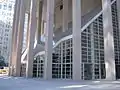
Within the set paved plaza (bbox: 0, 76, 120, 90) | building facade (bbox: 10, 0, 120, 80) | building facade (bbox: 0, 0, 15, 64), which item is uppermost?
building facade (bbox: 0, 0, 15, 64)

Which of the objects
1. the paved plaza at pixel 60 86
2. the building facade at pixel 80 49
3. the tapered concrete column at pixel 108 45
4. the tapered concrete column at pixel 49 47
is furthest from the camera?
the tapered concrete column at pixel 49 47

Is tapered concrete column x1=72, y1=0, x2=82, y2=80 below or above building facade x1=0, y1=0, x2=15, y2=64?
below

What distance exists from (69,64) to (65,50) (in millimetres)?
2101

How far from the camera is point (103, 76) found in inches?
891

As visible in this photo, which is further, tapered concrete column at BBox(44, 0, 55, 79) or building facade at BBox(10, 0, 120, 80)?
tapered concrete column at BBox(44, 0, 55, 79)

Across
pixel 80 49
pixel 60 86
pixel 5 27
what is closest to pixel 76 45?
pixel 80 49

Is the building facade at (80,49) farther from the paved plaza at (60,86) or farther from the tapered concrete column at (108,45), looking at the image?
the paved plaza at (60,86)

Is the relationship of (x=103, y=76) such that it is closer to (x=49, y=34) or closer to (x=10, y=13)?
(x=49, y=34)

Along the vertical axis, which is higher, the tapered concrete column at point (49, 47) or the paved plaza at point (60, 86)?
the tapered concrete column at point (49, 47)

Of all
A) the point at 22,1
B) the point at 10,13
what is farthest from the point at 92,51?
the point at 10,13

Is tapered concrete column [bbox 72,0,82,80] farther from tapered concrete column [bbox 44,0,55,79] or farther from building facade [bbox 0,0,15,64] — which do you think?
building facade [bbox 0,0,15,64]

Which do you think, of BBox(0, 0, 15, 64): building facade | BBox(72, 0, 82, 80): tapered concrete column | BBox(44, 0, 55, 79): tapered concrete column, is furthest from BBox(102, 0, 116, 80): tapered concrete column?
BBox(0, 0, 15, 64): building facade

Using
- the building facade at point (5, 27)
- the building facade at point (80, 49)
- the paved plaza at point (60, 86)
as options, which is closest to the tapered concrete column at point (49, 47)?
the building facade at point (80, 49)

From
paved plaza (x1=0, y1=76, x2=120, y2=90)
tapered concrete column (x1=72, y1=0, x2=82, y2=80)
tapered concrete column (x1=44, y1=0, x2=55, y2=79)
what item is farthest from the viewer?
tapered concrete column (x1=44, y1=0, x2=55, y2=79)
